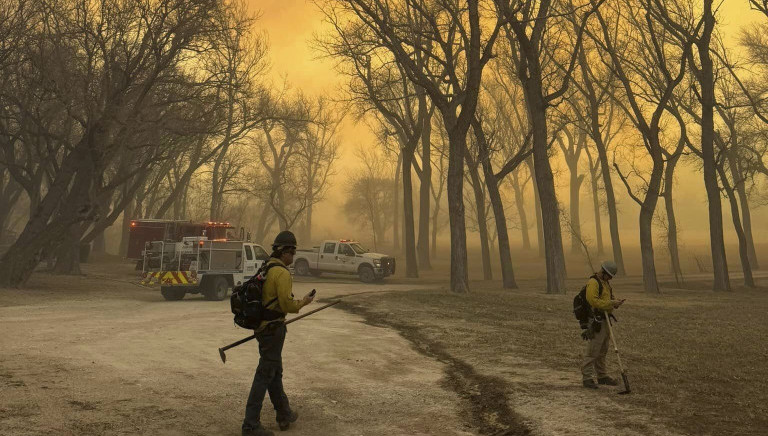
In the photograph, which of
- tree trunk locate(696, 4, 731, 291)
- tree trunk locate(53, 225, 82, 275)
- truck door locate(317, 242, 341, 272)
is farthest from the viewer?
truck door locate(317, 242, 341, 272)

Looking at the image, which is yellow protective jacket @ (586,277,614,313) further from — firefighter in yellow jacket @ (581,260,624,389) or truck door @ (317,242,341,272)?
truck door @ (317,242,341,272)

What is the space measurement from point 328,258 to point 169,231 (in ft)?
26.9

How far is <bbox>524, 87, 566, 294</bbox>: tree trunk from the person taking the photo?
2761 centimetres

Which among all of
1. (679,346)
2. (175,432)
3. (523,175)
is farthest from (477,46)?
(523,175)

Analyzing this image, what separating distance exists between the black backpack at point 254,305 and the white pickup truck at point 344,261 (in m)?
30.7

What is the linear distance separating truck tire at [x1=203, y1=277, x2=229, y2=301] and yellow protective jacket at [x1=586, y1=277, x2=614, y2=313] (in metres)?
16.5

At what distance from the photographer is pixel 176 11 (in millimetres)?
26719

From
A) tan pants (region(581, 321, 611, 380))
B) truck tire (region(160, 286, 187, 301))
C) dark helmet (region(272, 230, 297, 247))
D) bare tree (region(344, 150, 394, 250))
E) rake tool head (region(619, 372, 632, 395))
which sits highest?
bare tree (region(344, 150, 394, 250))

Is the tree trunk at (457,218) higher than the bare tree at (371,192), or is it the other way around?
the bare tree at (371,192)

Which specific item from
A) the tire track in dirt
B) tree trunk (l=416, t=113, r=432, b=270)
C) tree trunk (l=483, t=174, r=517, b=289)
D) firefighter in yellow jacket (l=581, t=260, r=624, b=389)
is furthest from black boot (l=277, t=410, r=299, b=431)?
tree trunk (l=416, t=113, r=432, b=270)

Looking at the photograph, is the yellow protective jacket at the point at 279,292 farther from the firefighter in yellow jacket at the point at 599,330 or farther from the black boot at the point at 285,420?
the firefighter in yellow jacket at the point at 599,330

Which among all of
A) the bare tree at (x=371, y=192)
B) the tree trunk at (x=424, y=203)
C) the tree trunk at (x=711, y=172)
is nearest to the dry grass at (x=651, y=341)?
the tree trunk at (x=711, y=172)

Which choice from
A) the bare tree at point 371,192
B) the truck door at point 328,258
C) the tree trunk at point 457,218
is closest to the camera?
the tree trunk at point 457,218

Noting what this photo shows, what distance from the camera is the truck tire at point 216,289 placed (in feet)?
81.2
